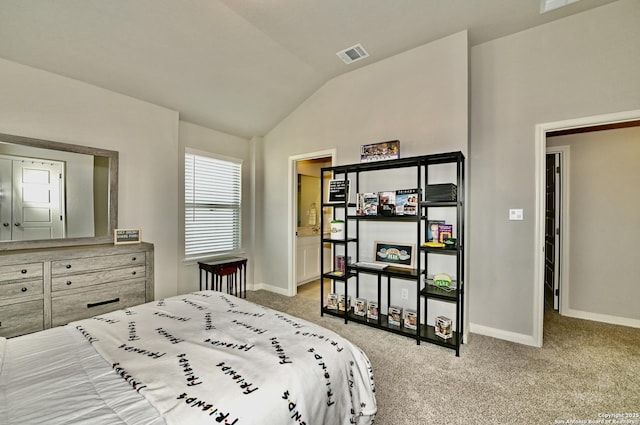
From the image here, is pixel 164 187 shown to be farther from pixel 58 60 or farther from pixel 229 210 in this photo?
pixel 58 60

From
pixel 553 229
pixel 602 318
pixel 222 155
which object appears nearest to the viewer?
pixel 602 318

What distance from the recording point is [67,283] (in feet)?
7.86

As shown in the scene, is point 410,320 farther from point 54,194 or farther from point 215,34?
point 54,194

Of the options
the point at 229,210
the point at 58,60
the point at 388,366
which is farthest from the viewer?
the point at 229,210

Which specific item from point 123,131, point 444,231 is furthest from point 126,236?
point 444,231

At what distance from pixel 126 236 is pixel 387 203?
2.86 m

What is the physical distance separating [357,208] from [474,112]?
5.40ft

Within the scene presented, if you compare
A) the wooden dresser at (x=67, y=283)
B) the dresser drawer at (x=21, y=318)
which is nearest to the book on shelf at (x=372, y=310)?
the wooden dresser at (x=67, y=283)

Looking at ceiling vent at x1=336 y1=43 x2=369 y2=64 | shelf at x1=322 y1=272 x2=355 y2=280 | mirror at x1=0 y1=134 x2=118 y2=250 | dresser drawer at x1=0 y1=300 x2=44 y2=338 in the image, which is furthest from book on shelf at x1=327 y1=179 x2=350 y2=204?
dresser drawer at x1=0 y1=300 x2=44 y2=338

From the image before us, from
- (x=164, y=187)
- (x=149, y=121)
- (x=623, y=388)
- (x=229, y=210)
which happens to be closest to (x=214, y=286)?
(x=229, y=210)

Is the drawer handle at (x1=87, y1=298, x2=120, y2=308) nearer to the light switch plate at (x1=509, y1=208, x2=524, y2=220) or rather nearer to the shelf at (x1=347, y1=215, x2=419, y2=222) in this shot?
the shelf at (x1=347, y1=215, x2=419, y2=222)

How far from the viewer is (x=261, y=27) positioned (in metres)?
2.71

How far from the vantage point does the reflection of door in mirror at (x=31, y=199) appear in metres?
2.40

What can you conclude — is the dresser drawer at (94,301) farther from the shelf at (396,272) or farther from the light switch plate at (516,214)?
the light switch plate at (516,214)
